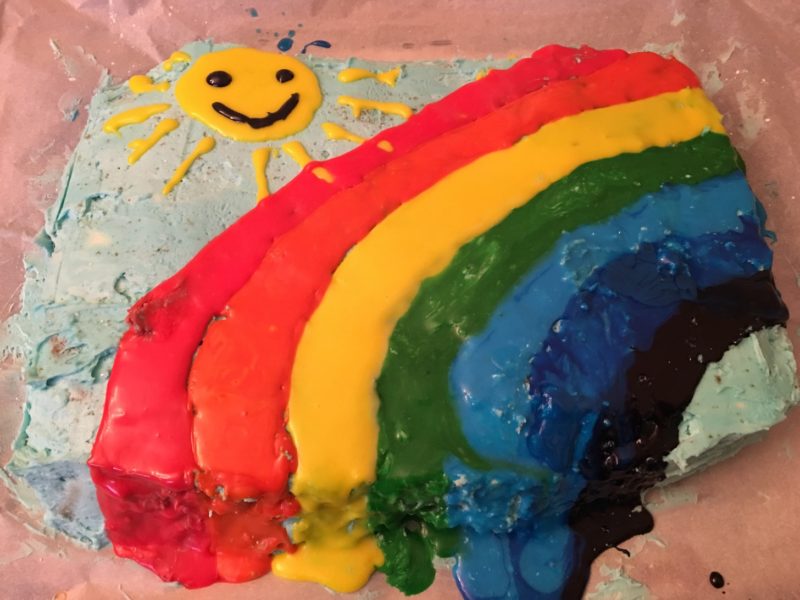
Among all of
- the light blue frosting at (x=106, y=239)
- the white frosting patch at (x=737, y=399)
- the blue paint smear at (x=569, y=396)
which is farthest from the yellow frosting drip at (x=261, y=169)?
the white frosting patch at (x=737, y=399)

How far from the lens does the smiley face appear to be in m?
2.13

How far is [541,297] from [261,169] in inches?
31.2

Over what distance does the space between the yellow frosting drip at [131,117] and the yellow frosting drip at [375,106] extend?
509mm

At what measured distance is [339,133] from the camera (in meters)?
2.12

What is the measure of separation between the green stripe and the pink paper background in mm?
190

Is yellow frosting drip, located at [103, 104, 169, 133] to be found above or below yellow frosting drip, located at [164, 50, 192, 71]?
below

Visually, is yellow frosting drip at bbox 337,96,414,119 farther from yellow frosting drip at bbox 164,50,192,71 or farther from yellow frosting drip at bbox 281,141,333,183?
yellow frosting drip at bbox 164,50,192,71

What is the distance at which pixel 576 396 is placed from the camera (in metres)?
1.79

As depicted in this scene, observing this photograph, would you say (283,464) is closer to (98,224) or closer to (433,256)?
(433,256)

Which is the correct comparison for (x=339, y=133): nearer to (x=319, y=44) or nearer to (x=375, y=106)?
(x=375, y=106)

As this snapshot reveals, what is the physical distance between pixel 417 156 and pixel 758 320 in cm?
93

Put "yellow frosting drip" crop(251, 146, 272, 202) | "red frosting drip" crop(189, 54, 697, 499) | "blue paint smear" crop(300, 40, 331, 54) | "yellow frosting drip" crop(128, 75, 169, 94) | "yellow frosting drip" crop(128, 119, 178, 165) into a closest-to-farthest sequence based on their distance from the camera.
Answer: "red frosting drip" crop(189, 54, 697, 499) < "yellow frosting drip" crop(251, 146, 272, 202) < "yellow frosting drip" crop(128, 119, 178, 165) < "yellow frosting drip" crop(128, 75, 169, 94) < "blue paint smear" crop(300, 40, 331, 54)

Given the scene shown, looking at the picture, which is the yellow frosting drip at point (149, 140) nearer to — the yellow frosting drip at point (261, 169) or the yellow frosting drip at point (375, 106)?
the yellow frosting drip at point (261, 169)

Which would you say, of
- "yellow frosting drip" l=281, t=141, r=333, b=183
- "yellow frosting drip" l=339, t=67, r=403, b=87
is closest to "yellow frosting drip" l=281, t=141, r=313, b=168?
"yellow frosting drip" l=281, t=141, r=333, b=183
